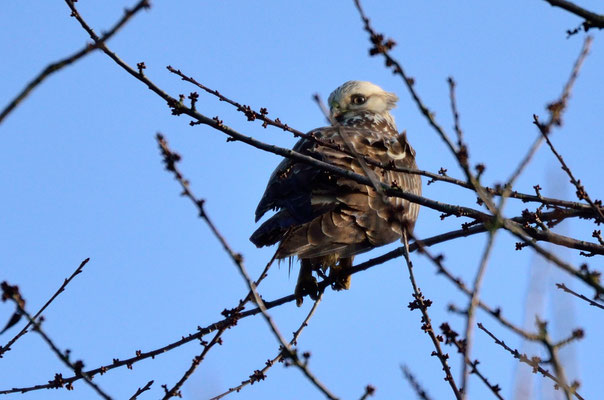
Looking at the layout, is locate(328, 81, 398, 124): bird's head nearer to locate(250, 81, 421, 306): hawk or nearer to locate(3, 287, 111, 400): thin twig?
locate(250, 81, 421, 306): hawk

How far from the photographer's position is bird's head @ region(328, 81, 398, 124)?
8.41 metres

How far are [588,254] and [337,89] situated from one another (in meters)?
4.92

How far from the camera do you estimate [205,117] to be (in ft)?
12.1

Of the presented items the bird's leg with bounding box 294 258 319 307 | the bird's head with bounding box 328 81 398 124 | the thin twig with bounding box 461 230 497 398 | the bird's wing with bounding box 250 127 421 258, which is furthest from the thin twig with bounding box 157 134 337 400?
the bird's head with bounding box 328 81 398 124

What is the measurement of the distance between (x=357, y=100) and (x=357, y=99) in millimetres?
10

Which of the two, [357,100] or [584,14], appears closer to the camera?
[584,14]

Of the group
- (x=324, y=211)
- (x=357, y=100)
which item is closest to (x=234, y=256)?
(x=324, y=211)

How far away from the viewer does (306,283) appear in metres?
5.94

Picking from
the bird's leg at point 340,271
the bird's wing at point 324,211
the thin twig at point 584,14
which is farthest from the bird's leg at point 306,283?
the thin twig at point 584,14

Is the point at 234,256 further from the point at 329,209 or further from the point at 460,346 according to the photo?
the point at 329,209

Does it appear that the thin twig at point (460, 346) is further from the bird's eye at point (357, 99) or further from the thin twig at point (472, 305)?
the bird's eye at point (357, 99)

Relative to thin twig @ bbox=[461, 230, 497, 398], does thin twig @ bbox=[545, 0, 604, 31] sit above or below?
above

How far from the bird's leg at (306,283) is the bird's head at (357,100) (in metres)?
2.66

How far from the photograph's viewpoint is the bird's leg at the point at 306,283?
591 centimetres
